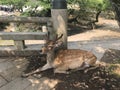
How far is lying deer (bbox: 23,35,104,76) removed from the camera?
4.83 m

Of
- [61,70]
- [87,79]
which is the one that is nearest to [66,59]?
[61,70]

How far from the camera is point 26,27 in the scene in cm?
2122

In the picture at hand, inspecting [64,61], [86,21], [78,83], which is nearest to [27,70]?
[64,61]

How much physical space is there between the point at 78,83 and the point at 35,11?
17.2 meters

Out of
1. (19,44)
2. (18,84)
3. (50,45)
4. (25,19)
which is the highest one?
(25,19)

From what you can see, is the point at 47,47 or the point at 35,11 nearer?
the point at 47,47

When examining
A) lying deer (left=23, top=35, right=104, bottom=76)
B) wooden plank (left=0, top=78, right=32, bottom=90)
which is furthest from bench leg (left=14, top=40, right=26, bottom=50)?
wooden plank (left=0, top=78, right=32, bottom=90)

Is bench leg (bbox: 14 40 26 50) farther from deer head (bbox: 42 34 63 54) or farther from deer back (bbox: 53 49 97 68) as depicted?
deer back (bbox: 53 49 97 68)

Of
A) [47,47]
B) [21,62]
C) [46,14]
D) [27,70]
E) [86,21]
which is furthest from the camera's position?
[86,21]

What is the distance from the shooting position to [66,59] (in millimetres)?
4832

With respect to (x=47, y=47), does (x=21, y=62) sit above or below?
below

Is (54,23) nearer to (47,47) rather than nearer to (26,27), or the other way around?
(47,47)

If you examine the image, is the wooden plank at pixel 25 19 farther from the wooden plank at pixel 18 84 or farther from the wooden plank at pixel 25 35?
the wooden plank at pixel 18 84

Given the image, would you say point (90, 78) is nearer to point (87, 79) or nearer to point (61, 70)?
point (87, 79)
